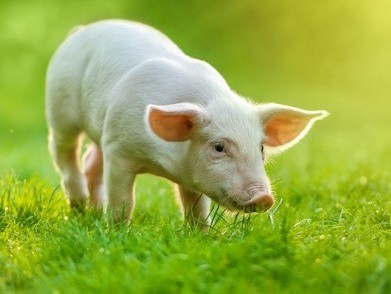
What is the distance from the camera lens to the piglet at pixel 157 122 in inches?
181

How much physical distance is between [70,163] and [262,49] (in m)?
11.2

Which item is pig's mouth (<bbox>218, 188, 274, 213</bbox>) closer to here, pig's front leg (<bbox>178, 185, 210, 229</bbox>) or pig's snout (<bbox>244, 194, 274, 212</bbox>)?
pig's snout (<bbox>244, 194, 274, 212</bbox>)

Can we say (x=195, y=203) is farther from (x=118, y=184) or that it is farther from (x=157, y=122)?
(x=157, y=122)

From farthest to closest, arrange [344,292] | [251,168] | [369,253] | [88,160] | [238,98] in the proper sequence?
[88,160]
[238,98]
[251,168]
[369,253]
[344,292]

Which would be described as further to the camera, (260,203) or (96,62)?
(96,62)

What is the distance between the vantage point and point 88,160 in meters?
6.44

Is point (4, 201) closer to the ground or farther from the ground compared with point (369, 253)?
closer to the ground

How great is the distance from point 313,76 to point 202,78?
12.3 m

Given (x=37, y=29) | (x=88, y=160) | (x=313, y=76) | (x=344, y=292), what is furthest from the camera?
(x=313, y=76)

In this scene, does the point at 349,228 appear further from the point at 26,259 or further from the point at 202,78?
the point at 26,259

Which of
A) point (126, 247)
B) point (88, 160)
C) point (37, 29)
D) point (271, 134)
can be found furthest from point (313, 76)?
point (126, 247)

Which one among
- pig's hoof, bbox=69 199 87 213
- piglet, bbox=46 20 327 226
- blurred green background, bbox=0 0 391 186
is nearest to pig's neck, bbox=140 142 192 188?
piglet, bbox=46 20 327 226

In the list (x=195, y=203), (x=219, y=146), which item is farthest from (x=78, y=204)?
(x=219, y=146)

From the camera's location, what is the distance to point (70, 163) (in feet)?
20.1
